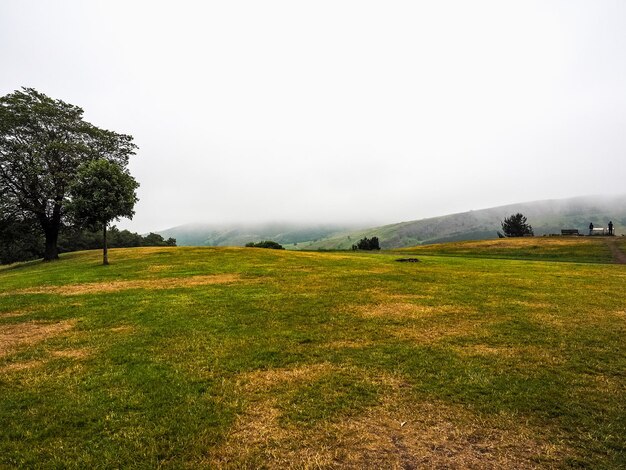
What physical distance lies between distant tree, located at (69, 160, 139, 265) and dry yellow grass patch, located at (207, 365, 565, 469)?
39.5 m

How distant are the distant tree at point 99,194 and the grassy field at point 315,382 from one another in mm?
21554

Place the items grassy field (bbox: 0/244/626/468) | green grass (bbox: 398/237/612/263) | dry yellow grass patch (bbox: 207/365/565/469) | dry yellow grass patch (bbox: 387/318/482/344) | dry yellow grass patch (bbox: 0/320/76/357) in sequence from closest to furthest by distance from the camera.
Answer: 1. dry yellow grass patch (bbox: 207/365/565/469)
2. grassy field (bbox: 0/244/626/468)
3. dry yellow grass patch (bbox: 387/318/482/344)
4. dry yellow grass patch (bbox: 0/320/76/357)
5. green grass (bbox: 398/237/612/263)

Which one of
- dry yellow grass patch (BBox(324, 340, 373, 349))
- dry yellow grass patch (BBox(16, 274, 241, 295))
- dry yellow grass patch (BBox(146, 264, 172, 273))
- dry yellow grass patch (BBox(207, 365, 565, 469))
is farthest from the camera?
dry yellow grass patch (BBox(146, 264, 172, 273))

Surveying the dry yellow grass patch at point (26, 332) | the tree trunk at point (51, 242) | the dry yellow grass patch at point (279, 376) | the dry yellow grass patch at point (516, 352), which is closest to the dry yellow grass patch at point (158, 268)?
the dry yellow grass patch at point (26, 332)

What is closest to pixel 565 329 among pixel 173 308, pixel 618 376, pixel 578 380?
pixel 618 376

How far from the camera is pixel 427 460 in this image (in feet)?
21.4

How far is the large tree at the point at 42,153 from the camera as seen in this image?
47.7 m

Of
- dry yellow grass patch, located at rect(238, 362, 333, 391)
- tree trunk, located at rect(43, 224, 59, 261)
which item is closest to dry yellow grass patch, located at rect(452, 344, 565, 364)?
dry yellow grass patch, located at rect(238, 362, 333, 391)

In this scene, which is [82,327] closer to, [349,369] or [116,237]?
[349,369]

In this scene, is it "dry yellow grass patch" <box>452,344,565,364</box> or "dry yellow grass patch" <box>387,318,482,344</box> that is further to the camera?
"dry yellow grass patch" <box>387,318,482,344</box>

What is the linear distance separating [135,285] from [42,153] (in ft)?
124

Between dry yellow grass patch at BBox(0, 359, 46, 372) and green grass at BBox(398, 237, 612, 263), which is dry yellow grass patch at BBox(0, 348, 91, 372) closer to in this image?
dry yellow grass patch at BBox(0, 359, 46, 372)

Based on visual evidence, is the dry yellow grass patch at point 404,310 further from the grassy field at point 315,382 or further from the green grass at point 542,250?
the green grass at point 542,250

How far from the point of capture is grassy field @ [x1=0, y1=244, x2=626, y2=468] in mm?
6781
